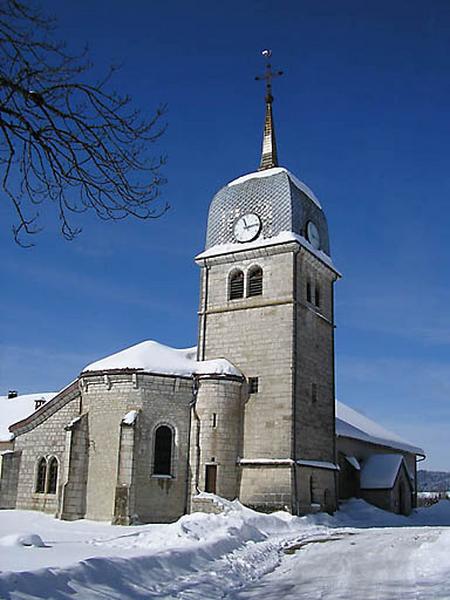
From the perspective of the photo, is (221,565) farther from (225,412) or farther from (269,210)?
(269,210)

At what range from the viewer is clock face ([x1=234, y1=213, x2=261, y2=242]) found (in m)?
28.9

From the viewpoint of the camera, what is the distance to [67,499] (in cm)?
2428

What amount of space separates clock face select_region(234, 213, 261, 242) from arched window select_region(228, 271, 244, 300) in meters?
1.52

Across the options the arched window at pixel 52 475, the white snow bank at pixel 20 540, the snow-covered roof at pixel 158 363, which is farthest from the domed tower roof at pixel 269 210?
the white snow bank at pixel 20 540

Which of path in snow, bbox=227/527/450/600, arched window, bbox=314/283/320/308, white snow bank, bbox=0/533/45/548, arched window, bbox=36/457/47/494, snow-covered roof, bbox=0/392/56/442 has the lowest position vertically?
path in snow, bbox=227/527/450/600

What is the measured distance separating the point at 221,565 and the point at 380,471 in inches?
920

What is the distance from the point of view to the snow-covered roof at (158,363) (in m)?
25.5

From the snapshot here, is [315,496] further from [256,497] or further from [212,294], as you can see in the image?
[212,294]

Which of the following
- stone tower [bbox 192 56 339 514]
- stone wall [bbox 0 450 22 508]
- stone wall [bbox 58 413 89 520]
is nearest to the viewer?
stone wall [bbox 58 413 89 520]

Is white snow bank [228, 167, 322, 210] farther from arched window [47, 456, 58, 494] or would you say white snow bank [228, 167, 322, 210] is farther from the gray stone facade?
arched window [47, 456, 58, 494]

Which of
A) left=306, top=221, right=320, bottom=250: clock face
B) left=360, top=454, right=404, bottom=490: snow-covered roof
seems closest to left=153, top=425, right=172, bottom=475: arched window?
left=306, top=221, right=320, bottom=250: clock face

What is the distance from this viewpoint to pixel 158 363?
84.7 ft

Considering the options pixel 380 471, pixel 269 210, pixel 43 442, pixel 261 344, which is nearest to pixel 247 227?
pixel 269 210

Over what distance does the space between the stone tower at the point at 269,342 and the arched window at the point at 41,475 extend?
7021 millimetres
